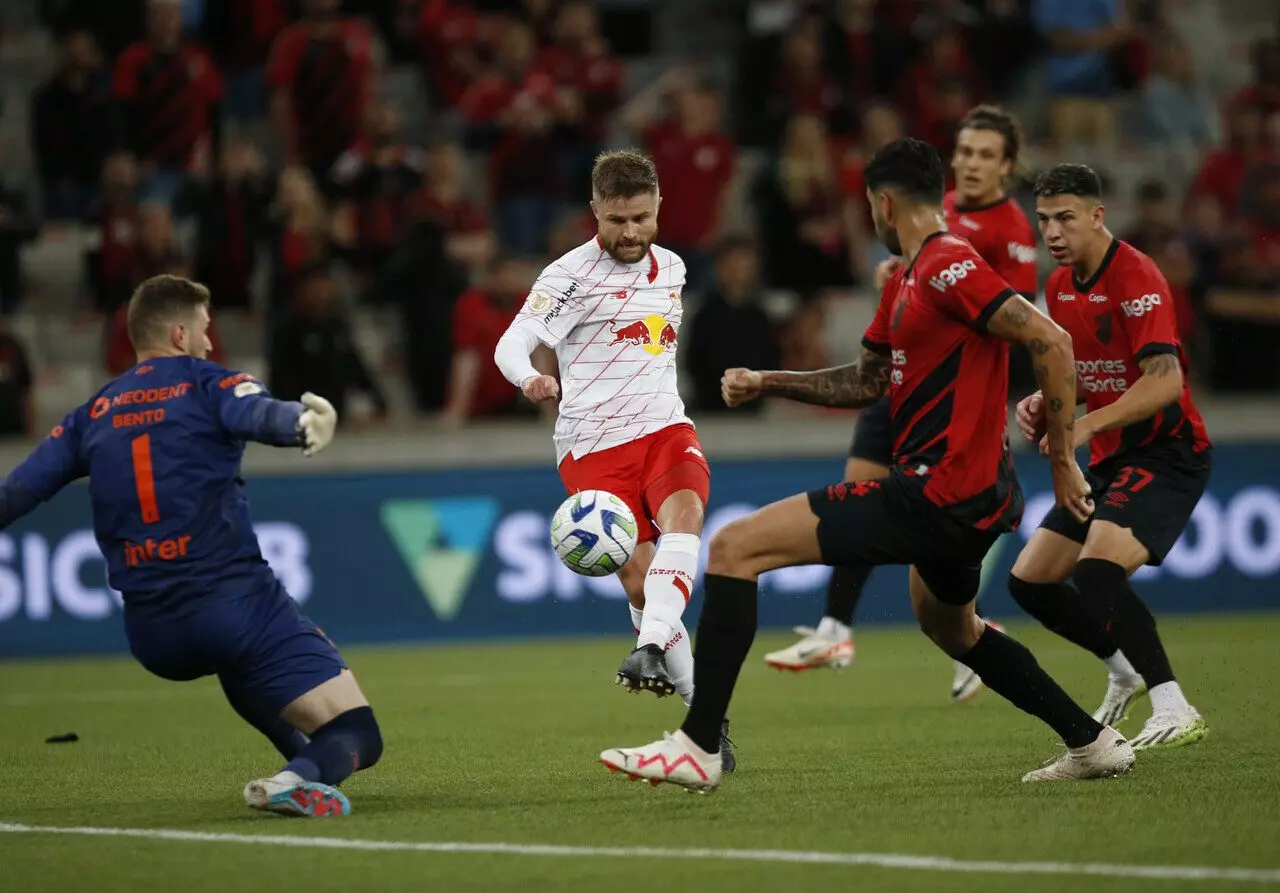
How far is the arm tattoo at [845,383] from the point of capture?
7.19 m

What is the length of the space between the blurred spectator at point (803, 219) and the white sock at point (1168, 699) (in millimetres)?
8660

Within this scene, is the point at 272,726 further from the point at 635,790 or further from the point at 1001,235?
the point at 1001,235

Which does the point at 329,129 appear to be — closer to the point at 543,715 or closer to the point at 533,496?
the point at 533,496

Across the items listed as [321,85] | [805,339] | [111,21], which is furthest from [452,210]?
[111,21]

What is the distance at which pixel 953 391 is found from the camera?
21.6 feet

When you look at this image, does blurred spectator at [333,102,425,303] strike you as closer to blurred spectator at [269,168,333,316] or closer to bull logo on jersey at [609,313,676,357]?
blurred spectator at [269,168,333,316]

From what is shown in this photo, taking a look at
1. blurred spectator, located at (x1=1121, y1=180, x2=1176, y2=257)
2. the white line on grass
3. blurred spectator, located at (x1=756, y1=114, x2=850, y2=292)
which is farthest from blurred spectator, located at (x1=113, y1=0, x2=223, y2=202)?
the white line on grass

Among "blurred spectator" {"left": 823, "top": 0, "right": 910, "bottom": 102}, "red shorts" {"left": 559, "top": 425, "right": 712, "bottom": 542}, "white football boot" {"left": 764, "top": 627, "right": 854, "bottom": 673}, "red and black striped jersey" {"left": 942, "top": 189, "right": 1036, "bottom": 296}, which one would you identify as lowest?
"white football boot" {"left": 764, "top": 627, "right": 854, "bottom": 673}

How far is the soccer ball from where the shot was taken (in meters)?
7.57

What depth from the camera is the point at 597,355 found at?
27.0ft

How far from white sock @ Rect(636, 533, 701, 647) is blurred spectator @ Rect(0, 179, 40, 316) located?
9474mm

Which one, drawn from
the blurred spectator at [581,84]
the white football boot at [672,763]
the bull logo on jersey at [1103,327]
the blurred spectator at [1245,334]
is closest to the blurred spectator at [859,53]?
the blurred spectator at [581,84]

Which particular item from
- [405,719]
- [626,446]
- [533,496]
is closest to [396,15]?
[533,496]

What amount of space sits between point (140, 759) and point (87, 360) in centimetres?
824
